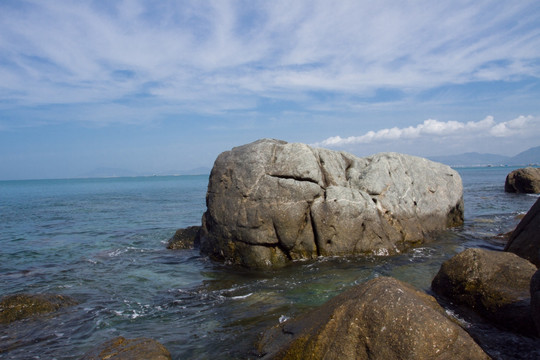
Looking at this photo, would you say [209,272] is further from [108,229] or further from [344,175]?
[108,229]

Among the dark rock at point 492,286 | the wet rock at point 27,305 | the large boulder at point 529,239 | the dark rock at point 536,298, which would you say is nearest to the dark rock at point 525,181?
the large boulder at point 529,239

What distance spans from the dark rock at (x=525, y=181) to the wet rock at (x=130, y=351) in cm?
3887

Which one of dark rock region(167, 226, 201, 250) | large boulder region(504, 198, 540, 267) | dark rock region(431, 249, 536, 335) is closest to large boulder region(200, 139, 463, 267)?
dark rock region(167, 226, 201, 250)

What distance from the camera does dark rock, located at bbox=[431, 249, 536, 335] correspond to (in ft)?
22.4

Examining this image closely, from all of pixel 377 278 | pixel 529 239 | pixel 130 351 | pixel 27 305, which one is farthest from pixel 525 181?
pixel 27 305

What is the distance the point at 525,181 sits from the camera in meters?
35.3

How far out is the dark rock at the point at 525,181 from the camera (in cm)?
3494

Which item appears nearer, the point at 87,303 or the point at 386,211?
the point at 87,303

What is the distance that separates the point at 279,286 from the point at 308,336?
5.25 m

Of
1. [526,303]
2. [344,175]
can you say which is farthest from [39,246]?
[526,303]

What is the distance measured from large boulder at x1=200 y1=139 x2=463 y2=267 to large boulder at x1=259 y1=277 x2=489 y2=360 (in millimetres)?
7158

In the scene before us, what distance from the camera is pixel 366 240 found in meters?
13.2

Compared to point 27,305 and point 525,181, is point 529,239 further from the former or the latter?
point 525,181

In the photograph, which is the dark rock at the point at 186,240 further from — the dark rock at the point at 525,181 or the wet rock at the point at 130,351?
the dark rock at the point at 525,181
